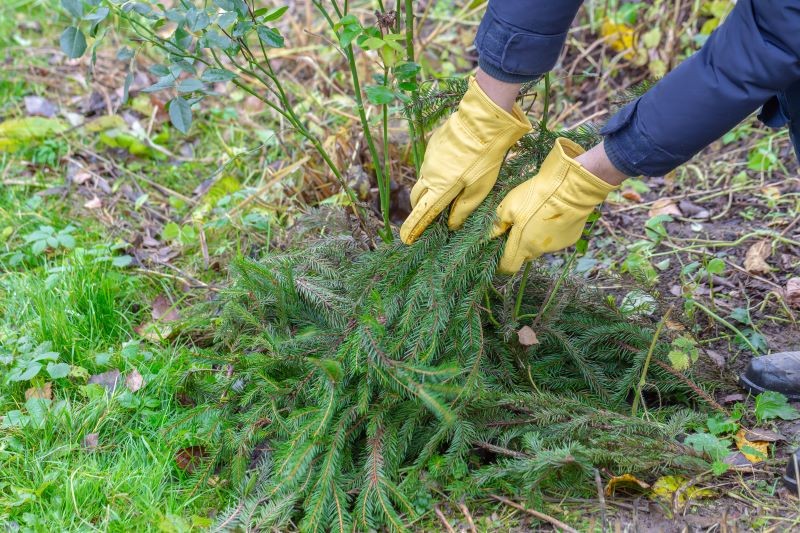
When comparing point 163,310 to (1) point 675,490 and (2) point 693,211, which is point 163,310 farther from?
(2) point 693,211

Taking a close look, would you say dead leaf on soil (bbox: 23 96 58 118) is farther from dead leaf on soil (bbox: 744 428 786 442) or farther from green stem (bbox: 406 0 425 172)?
dead leaf on soil (bbox: 744 428 786 442)

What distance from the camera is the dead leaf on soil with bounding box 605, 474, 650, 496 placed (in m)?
1.70

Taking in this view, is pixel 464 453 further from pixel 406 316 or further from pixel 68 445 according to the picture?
pixel 68 445

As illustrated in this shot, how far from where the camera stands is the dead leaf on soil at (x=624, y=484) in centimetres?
170

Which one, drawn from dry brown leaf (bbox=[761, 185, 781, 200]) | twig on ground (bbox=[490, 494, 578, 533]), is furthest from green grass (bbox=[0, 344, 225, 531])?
dry brown leaf (bbox=[761, 185, 781, 200])

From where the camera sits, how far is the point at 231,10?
174 centimetres

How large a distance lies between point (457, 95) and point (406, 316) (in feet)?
2.03

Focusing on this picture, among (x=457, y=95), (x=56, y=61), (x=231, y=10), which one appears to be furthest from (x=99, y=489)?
(x=56, y=61)

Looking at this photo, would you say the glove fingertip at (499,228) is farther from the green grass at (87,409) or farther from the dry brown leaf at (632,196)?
the dry brown leaf at (632,196)

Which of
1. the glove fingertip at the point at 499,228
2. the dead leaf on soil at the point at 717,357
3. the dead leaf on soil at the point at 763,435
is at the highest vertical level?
the glove fingertip at the point at 499,228

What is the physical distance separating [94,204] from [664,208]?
245cm

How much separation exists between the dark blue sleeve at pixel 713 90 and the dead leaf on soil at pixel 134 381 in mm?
1507

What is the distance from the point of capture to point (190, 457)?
77.8 inches

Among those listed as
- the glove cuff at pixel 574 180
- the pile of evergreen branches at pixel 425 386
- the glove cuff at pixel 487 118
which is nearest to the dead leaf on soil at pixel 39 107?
the pile of evergreen branches at pixel 425 386
